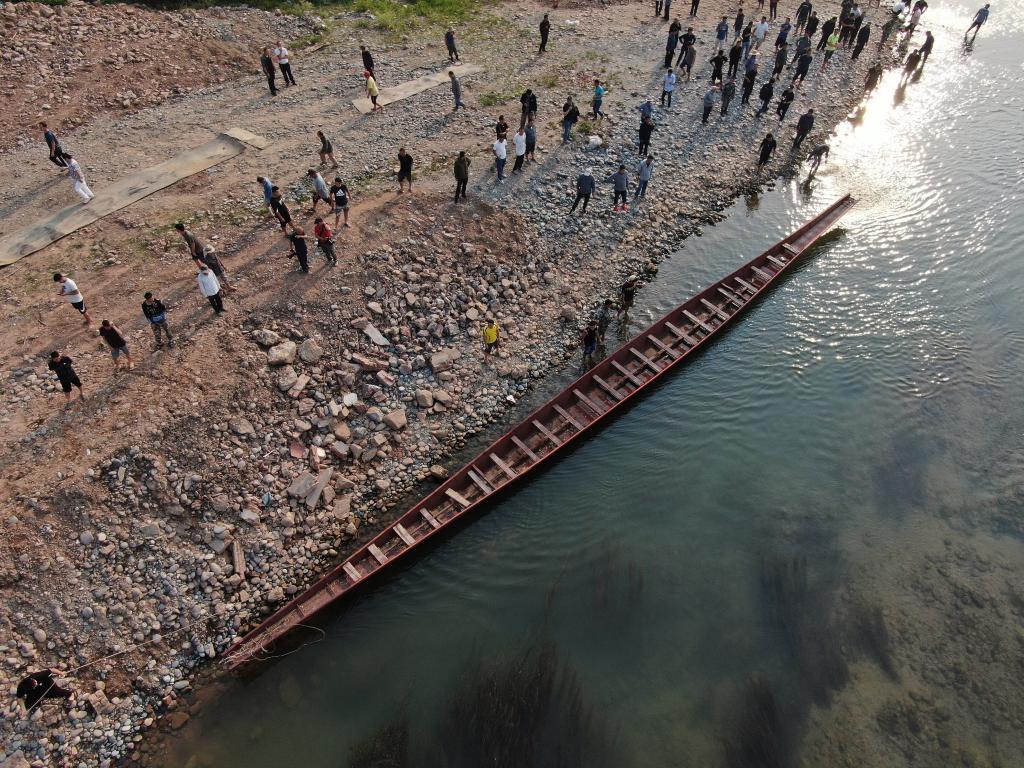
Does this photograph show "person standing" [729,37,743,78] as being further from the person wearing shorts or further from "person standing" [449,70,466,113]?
the person wearing shorts

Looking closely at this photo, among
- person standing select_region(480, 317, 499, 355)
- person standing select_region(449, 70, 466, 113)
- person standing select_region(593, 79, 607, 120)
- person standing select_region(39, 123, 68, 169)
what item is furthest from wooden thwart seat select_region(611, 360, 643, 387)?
person standing select_region(39, 123, 68, 169)

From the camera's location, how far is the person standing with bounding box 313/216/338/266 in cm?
1886

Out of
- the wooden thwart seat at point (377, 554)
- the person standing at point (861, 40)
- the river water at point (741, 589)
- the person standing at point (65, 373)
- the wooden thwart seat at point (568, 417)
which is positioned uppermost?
the person standing at point (861, 40)

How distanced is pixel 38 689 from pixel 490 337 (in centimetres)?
1367

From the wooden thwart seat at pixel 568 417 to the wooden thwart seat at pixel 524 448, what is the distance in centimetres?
153

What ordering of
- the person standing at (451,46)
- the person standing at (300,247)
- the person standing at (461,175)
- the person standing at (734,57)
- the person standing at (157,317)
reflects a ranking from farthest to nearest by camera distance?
the person standing at (451,46), the person standing at (734,57), the person standing at (461,175), the person standing at (300,247), the person standing at (157,317)

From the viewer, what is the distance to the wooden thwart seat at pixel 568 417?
17.6 meters

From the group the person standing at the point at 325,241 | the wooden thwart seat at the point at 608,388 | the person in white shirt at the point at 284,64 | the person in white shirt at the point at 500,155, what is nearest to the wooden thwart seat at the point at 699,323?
the wooden thwart seat at the point at 608,388

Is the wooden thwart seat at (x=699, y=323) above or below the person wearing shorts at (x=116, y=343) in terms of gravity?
below

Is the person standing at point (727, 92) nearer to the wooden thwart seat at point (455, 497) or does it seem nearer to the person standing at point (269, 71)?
the person standing at point (269, 71)

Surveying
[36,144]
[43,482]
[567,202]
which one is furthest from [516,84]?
[43,482]

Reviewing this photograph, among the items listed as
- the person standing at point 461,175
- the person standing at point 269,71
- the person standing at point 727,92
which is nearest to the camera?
the person standing at point 461,175

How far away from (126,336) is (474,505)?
453 inches

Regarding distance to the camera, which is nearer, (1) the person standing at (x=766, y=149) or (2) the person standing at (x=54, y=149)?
(2) the person standing at (x=54, y=149)
